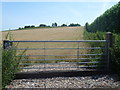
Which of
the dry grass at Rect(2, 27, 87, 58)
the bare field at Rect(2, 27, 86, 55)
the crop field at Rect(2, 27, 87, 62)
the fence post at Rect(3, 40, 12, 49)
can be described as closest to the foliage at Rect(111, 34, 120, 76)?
the crop field at Rect(2, 27, 87, 62)

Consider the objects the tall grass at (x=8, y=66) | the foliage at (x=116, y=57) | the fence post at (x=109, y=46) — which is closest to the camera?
the tall grass at (x=8, y=66)

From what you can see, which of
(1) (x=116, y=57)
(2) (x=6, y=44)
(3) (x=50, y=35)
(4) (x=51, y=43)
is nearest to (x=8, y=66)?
(2) (x=6, y=44)

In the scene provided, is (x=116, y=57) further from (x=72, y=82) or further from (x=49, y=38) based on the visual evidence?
(x=49, y=38)

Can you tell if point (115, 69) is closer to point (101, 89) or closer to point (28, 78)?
point (101, 89)

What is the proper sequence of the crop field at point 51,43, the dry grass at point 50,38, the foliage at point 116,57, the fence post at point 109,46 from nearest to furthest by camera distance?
1. the foliage at point 116,57
2. the fence post at point 109,46
3. the crop field at point 51,43
4. the dry grass at point 50,38

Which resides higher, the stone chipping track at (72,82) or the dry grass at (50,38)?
the dry grass at (50,38)

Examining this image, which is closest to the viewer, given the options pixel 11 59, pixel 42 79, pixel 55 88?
pixel 55 88

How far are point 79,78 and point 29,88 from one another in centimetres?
166

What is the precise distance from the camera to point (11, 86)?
453 cm

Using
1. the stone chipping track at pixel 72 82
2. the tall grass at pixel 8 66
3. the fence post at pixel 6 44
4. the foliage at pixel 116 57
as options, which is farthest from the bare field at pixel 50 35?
Result: the foliage at pixel 116 57

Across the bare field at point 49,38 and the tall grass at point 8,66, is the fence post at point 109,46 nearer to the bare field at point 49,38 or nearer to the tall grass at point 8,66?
the bare field at point 49,38

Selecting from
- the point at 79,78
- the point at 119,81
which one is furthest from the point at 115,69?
the point at 79,78

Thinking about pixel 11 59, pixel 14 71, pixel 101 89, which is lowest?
pixel 101 89

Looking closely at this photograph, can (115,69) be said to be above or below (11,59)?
below
